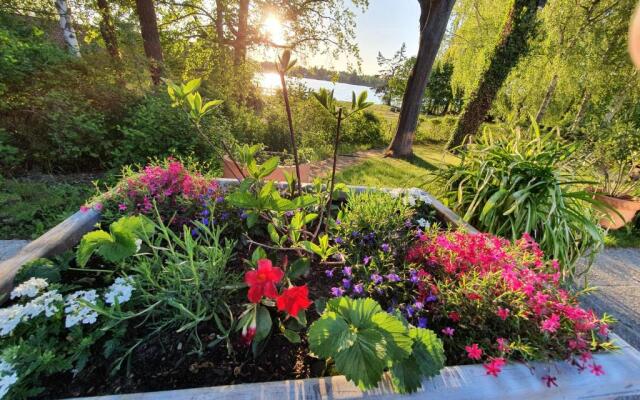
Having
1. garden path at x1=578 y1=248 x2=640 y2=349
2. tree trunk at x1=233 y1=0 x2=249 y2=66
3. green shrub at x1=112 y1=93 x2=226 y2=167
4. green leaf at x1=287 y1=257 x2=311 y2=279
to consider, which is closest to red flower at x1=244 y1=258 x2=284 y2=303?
green leaf at x1=287 y1=257 x2=311 y2=279

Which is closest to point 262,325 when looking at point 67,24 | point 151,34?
point 151,34

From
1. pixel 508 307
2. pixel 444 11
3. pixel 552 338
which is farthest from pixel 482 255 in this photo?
pixel 444 11

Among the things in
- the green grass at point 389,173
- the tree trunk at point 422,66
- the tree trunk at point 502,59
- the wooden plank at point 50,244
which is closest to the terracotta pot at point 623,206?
the green grass at point 389,173

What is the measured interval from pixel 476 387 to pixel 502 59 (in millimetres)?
5873

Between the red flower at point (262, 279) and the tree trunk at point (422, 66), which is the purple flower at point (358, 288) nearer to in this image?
the red flower at point (262, 279)

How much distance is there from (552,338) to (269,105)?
19.0 ft

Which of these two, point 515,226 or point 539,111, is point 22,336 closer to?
point 515,226

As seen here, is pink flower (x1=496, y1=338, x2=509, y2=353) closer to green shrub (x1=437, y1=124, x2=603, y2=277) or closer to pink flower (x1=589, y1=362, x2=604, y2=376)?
pink flower (x1=589, y1=362, x2=604, y2=376)

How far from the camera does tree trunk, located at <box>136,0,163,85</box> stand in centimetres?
405

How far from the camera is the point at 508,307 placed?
0.91 meters

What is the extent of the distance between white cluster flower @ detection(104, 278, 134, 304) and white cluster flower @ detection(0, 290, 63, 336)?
13cm

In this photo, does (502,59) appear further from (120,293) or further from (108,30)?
(108,30)

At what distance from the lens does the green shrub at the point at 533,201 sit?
5.13ft

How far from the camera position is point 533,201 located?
164 centimetres
